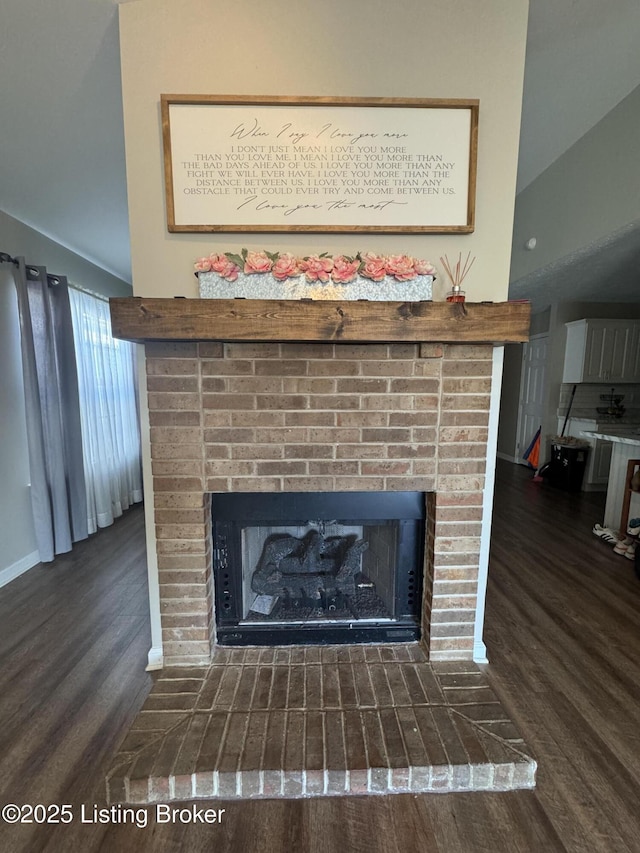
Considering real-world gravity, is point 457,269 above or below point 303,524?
above

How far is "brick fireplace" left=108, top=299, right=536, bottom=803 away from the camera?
3.94 feet

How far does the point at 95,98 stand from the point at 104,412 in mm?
2361

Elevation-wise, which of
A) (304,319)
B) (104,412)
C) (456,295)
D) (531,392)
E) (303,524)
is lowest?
(303,524)

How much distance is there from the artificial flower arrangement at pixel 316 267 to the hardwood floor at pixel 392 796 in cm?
168

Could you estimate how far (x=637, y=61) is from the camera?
1.94 metres

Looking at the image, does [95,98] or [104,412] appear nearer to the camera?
[95,98]

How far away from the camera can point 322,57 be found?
4.41 feet

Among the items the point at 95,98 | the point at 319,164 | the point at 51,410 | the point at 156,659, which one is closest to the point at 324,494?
the point at 156,659

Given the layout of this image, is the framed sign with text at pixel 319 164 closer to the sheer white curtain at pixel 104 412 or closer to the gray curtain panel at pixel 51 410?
the gray curtain panel at pixel 51 410

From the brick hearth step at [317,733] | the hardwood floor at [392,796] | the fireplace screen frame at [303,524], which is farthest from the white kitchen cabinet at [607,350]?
the brick hearth step at [317,733]

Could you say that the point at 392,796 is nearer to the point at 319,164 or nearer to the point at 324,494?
the point at 324,494

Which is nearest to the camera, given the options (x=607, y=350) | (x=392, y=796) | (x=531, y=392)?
(x=392, y=796)

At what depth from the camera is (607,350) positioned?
4422 millimetres

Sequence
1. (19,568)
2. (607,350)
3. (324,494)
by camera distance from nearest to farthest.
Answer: (324,494)
(19,568)
(607,350)
